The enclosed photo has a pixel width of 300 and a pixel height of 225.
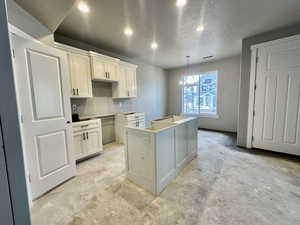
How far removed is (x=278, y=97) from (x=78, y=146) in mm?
4489

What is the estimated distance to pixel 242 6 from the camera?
2025 millimetres

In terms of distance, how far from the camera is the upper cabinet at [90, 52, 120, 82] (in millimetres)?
3122

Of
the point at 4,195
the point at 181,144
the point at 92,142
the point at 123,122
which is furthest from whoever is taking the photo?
the point at 123,122

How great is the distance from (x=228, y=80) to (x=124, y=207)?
5.18m

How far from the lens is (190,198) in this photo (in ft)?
5.71

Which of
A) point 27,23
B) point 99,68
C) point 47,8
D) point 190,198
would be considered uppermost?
point 47,8

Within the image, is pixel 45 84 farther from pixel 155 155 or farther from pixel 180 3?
pixel 180 3

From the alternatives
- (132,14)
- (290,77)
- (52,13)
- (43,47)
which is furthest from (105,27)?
(290,77)

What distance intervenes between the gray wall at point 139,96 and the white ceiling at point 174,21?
82 centimetres

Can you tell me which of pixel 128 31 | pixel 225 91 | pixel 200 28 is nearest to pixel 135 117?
pixel 128 31

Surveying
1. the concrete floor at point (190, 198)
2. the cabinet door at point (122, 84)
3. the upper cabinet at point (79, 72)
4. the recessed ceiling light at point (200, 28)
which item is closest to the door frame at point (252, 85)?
the concrete floor at point (190, 198)

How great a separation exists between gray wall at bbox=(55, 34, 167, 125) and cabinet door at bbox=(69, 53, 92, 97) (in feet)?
1.31

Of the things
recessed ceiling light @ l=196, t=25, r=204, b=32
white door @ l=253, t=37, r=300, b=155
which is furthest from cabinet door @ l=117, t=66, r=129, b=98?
white door @ l=253, t=37, r=300, b=155

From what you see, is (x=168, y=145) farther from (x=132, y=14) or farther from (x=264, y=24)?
(x=264, y=24)
